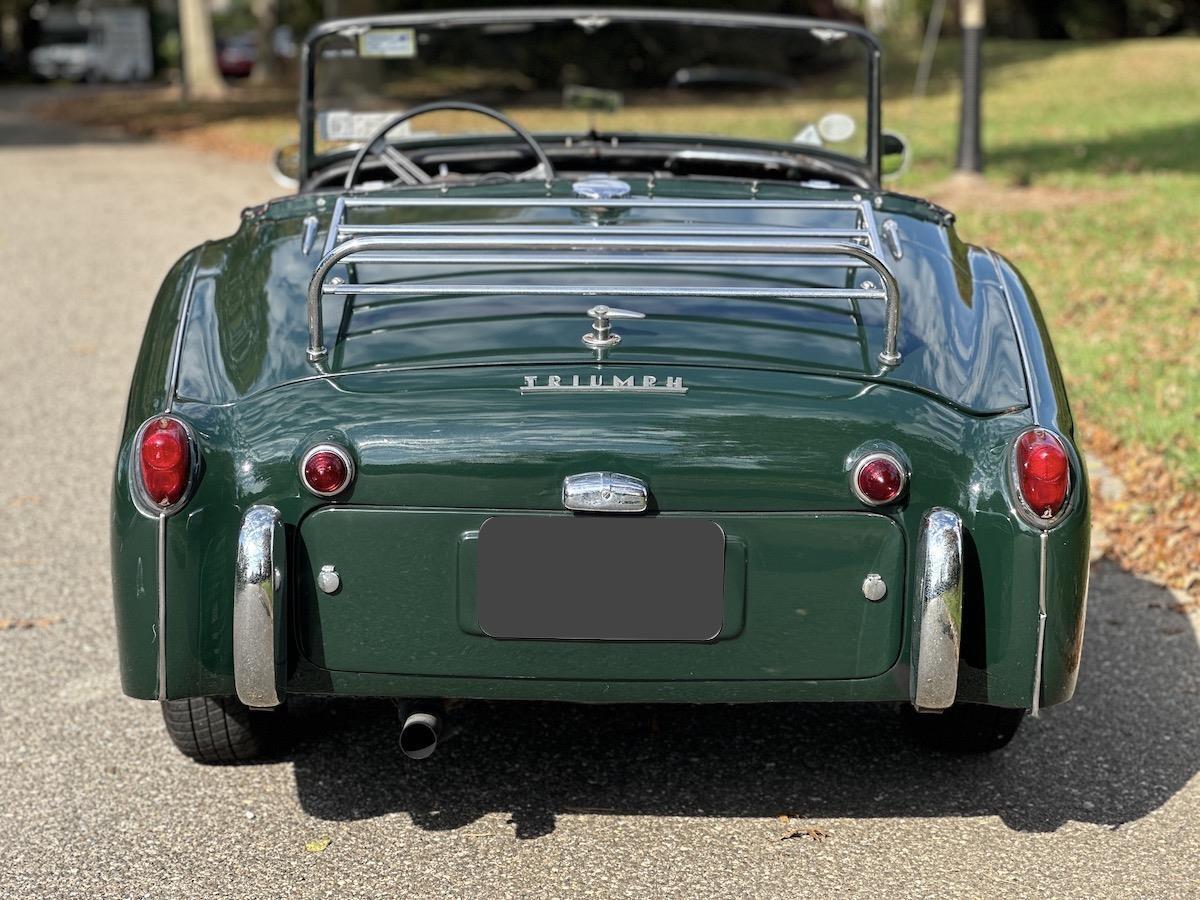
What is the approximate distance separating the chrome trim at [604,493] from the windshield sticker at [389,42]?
2.44m

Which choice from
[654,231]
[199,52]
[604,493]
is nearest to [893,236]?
[654,231]

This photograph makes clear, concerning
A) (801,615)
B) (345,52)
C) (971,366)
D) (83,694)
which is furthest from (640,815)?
(345,52)

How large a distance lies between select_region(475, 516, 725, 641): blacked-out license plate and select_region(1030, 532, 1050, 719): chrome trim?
0.59m

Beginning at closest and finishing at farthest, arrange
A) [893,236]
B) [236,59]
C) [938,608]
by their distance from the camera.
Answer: [938,608]
[893,236]
[236,59]

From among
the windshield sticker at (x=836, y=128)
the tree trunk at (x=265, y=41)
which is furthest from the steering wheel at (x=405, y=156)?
the tree trunk at (x=265, y=41)

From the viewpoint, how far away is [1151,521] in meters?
5.29

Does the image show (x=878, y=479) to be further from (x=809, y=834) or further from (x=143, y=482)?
(x=143, y=482)

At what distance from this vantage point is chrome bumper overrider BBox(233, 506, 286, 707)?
2.83 metres

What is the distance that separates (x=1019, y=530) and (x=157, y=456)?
63.7 inches

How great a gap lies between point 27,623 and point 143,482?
5.77 ft

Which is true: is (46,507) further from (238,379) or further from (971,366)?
(971,366)

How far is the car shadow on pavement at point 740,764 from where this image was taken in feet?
11.0

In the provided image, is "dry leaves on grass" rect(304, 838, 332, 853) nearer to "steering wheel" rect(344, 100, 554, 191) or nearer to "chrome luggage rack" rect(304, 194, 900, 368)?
"chrome luggage rack" rect(304, 194, 900, 368)

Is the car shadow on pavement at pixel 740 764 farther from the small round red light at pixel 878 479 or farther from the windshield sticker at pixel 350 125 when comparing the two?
the windshield sticker at pixel 350 125
